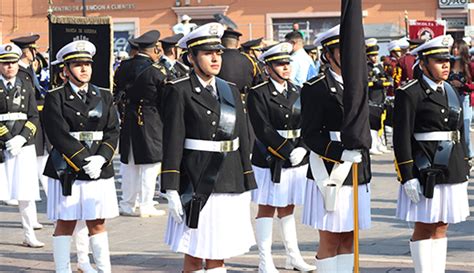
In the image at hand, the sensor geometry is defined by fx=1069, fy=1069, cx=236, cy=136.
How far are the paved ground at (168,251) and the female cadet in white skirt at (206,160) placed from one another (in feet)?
7.05

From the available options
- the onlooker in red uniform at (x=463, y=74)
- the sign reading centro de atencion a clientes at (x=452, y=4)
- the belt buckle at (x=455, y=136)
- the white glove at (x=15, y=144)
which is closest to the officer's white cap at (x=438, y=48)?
the belt buckle at (x=455, y=136)

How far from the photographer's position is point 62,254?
895 cm

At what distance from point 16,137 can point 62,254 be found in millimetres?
2706

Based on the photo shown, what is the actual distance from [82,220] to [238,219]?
2173mm

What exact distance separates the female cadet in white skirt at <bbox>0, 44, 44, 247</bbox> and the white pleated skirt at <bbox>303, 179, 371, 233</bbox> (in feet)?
14.2

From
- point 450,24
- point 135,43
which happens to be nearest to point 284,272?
point 135,43

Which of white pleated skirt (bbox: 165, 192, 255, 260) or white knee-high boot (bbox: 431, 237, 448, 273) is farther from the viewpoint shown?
white knee-high boot (bbox: 431, 237, 448, 273)

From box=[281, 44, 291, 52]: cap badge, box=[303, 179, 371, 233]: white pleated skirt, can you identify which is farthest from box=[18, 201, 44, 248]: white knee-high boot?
box=[303, 179, 371, 233]: white pleated skirt

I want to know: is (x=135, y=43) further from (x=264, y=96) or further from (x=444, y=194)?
(x=444, y=194)

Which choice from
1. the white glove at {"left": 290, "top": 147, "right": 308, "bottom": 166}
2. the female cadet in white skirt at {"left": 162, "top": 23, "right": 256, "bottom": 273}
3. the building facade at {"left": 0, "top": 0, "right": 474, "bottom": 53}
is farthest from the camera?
the building facade at {"left": 0, "top": 0, "right": 474, "bottom": 53}

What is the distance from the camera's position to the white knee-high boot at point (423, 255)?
321 inches

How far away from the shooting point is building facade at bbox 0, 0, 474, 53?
4066cm

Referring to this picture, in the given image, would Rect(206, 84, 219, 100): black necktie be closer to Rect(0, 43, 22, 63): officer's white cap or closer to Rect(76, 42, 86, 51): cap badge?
Rect(76, 42, 86, 51): cap badge

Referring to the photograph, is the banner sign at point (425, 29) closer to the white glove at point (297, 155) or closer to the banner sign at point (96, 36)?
the banner sign at point (96, 36)
